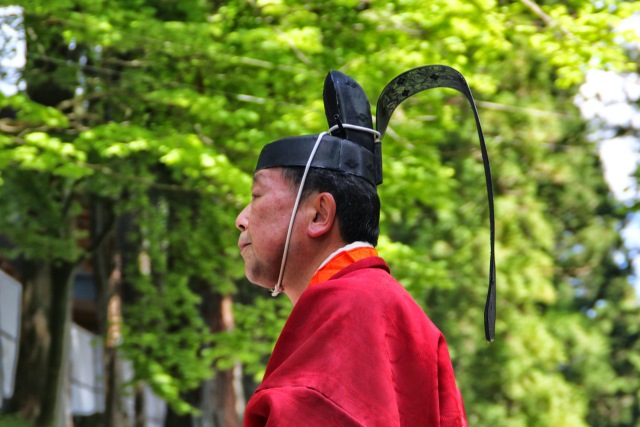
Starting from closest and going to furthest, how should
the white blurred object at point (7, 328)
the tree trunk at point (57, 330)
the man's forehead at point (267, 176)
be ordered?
the man's forehead at point (267, 176) → the tree trunk at point (57, 330) → the white blurred object at point (7, 328)

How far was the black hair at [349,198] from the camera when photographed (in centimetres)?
233

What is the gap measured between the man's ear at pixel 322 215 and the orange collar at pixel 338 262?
6 cm

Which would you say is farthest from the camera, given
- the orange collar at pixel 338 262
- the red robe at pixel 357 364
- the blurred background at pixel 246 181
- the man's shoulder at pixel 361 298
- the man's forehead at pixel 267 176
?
the blurred background at pixel 246 181

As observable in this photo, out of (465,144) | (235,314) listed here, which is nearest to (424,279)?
(235,314)

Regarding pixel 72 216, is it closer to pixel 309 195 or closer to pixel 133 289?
pixel 133 289

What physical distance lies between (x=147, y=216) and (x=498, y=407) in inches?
325

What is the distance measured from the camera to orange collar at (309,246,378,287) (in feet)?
7.54

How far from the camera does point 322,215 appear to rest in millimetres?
2326

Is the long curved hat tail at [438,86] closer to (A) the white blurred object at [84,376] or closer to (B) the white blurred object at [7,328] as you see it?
(B) the white blurred object at [7,328]

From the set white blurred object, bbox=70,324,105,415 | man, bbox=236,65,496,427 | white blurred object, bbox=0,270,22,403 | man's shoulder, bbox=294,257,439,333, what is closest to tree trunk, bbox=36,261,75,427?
white blurred object, bbox=0,270,22,403

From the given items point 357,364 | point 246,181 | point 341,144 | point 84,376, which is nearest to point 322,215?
point 341,144

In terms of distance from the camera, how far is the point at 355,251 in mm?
2332

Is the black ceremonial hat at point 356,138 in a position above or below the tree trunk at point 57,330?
above

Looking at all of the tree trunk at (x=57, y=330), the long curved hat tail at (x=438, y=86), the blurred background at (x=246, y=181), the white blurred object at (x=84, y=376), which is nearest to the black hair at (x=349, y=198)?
the long curved hat tail at (x=438, y=86)
